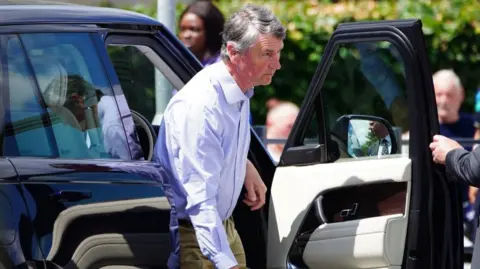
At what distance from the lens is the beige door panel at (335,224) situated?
4.28 metres

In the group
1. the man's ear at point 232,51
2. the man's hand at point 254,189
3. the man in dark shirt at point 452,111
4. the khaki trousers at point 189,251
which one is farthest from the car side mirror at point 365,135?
the man in dark shirt at point 452,111

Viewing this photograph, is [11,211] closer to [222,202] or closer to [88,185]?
[88,185]

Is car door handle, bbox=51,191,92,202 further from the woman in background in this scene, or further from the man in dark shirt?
the man in dark shirt

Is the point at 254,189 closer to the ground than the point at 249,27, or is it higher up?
closer to the ground

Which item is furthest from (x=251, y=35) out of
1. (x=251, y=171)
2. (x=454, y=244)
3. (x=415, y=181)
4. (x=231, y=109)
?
(x=454, y=244)

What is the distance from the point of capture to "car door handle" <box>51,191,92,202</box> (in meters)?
3.56

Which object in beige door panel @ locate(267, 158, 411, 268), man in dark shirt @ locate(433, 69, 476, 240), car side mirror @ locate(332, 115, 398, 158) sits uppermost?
car side mirror @ locate(332, 115, 398, 158)

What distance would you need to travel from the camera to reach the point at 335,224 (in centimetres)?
445

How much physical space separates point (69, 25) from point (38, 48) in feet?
0.53

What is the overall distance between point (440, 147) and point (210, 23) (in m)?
2.88

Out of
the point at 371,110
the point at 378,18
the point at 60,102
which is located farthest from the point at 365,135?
the point at 378,18

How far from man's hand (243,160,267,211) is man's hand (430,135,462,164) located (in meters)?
0.62

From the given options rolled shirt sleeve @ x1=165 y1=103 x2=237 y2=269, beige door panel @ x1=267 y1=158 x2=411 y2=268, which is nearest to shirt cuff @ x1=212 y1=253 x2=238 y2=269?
rolled shirt sleeve @ x1=165 y1=103 x2=237 y2=269

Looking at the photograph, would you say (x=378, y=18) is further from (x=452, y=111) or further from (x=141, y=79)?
(x=141, y=79)
